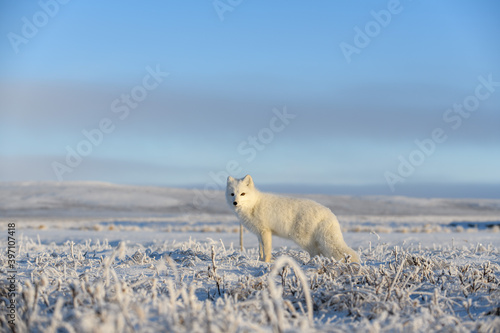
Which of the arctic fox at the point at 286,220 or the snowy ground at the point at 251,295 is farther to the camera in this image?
the arctic fox at the point at 286,220

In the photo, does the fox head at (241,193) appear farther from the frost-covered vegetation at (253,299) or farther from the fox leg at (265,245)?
the frost-covered vegetation at (253,299)

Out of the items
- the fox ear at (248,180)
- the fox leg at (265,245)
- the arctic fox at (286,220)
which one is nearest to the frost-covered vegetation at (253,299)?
the arctic fox at (286,220)

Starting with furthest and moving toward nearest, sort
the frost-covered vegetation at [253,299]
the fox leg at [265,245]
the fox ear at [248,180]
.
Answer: the fox ear at [248,180] < the fox leg at [265,245] < the frost-covered vegetation at [253,299]

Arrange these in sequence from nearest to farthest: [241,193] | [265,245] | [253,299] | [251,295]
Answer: [253,299] → [251,295] → [265,245] → [241,193]

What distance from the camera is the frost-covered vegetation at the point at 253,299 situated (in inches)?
112

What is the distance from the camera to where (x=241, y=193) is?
24.8 feet

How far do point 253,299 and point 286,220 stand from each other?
3600 millimetres

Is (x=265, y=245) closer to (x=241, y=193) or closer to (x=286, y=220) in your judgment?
(x=286, y=220)

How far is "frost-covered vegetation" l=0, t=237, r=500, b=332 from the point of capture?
2854 mm

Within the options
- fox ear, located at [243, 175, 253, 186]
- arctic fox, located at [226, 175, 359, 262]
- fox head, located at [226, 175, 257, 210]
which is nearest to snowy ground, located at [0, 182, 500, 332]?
arctic fox, located at [226, 175, 359, 262]

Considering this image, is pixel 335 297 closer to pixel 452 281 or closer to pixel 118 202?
pixel 452 281

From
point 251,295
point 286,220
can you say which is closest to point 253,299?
point 251,295

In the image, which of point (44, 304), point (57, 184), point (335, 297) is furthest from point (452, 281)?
point (57, 184)

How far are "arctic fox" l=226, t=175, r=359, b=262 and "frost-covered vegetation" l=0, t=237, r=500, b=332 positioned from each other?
0.71 meters
